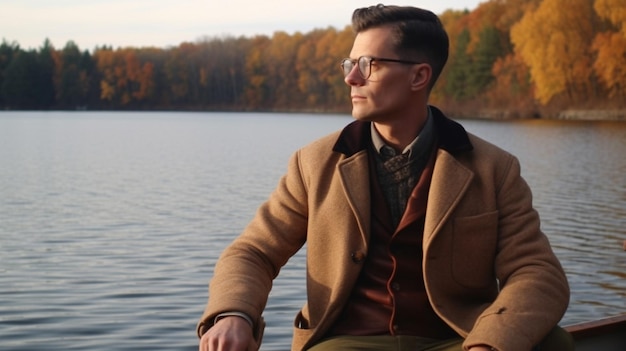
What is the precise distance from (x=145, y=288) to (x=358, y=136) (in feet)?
29.9

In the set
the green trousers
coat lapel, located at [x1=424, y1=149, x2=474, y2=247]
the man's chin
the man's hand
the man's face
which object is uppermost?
the man's face

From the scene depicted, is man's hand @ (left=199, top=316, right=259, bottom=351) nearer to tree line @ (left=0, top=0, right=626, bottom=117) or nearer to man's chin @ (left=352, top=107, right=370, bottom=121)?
man's chin @ (left=352, top=107, right=370, bottom=121)

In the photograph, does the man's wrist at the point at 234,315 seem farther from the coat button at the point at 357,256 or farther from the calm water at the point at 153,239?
the calm water at the point at 153,239

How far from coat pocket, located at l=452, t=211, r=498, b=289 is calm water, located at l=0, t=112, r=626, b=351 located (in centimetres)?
634

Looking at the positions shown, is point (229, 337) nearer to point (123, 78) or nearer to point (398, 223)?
point (398, 223)

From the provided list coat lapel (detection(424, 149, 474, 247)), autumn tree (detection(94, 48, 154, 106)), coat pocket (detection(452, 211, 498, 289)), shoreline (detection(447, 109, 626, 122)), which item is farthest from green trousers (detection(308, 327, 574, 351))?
autumn tree (detection(94, 48, 154, 106))

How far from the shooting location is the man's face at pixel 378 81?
Answer: 3088 millimetres

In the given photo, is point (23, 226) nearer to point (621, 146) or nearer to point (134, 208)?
point (134, 208)

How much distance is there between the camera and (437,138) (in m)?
3.21

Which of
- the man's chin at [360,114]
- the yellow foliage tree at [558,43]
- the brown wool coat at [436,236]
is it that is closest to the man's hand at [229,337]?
the brown wool coat at [436,236]

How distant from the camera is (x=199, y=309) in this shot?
430 inches

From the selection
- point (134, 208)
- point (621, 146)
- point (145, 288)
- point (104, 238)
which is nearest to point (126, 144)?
point (621, 146)

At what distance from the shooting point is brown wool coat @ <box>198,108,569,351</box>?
3.02m

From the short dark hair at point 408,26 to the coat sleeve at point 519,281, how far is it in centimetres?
40
